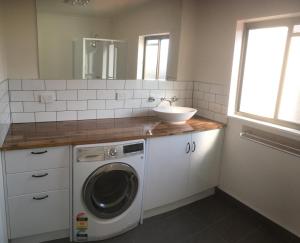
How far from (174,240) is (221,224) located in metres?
0.53

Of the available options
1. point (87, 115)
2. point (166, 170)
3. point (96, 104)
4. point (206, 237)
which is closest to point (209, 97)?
point (166, 170)

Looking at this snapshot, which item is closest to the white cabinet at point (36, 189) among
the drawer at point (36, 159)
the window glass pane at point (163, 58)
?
the drawer at point (36, 159)

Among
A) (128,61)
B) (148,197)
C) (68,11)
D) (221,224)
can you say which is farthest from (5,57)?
(221,224)

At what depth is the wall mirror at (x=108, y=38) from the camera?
2379mm

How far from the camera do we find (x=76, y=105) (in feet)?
8.41

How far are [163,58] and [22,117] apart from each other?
161cm

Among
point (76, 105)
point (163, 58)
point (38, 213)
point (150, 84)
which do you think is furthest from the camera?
point (163, 58)

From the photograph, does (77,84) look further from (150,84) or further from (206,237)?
(206,237)

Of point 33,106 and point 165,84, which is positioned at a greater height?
point 165,84

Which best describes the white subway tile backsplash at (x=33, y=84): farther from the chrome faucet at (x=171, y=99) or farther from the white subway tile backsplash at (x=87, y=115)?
the chrome faucet at (x=171, y=99)

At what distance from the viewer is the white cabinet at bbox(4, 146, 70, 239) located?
1.85 metres

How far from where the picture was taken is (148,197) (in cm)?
241

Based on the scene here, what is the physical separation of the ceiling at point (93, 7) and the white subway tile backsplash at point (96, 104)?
2.71 feet

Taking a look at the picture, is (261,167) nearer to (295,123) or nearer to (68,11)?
(295,123)
